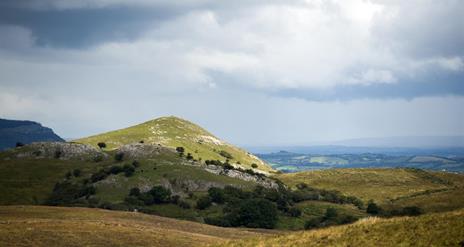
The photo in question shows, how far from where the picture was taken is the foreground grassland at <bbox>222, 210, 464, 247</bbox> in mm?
27720

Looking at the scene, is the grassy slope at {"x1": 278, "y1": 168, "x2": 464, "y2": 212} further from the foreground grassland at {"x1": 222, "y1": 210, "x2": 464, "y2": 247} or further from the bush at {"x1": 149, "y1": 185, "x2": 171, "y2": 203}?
the foreground grassland at {"x1": 222, "y1": 210, "x2": 464, "y2": 247}

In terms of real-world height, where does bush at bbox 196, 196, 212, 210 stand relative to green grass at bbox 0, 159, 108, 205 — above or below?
below

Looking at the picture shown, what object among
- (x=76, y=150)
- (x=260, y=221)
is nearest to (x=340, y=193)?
(x=260, y=221)

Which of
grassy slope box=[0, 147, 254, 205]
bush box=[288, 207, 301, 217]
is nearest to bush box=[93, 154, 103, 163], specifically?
grassy slope box=[0, 147, 254, 205]

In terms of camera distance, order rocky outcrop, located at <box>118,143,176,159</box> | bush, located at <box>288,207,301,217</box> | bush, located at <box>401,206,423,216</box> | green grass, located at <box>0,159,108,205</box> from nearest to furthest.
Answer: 1. bush, located at <box>401,206,423,216</box>
2. bush, located at <box>288,207,301,217</box>
3. green grass, located at <box>0,159,108,205</box>
4. rocky outcrop, located at <box>118,143,176,159</box>

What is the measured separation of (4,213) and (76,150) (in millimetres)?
131184

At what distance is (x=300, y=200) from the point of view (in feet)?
513

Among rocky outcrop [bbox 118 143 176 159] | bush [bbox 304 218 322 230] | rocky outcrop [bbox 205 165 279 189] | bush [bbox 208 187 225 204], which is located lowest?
bush [bbox 304 218 322 230]

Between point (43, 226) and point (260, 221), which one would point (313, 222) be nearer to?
point (260, 221)

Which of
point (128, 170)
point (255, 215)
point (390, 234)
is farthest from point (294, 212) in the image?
point (390, 234)

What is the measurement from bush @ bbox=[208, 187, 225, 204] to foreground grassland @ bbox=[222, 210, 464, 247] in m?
101

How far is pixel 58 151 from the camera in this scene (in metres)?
184

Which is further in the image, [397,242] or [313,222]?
[313,222]

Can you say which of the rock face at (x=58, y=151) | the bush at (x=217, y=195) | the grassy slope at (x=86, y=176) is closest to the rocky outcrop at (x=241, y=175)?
the grassy slope at (x=86, y=176)
